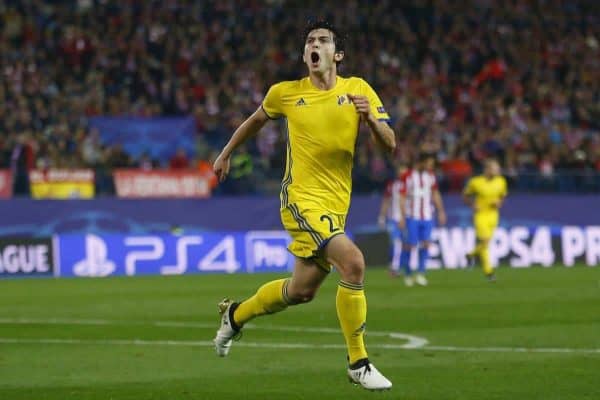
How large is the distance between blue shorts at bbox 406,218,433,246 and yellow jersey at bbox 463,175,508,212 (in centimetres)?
203

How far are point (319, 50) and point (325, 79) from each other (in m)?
0.24

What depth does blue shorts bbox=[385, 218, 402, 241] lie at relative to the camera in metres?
26.7

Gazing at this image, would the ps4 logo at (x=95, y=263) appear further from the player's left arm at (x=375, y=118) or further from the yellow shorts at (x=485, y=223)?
the player's left arm at (x=375, y=118)

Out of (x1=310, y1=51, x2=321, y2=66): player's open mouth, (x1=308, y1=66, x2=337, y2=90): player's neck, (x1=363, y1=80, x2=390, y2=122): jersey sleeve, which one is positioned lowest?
(x1=363, y1=80, x2=390, y2=122): jersey sleeve

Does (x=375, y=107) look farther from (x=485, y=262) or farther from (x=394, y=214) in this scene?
(x=394, y=214)

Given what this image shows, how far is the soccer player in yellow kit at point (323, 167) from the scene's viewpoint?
28.9 feet

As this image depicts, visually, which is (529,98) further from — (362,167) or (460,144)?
(362,167)

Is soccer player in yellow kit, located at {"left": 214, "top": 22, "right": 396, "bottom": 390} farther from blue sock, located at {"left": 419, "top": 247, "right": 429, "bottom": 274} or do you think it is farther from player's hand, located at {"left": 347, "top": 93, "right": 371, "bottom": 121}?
blue sock, located at {"left": 419, "top": 247, "right": 429, "bottom": 274}

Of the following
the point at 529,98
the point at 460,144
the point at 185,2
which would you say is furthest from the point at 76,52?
the point at 529,98

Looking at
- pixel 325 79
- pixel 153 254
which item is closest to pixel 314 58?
pixel 325 79

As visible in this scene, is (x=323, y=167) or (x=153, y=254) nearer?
(x=323, y=167)

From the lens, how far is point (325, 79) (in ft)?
30.0

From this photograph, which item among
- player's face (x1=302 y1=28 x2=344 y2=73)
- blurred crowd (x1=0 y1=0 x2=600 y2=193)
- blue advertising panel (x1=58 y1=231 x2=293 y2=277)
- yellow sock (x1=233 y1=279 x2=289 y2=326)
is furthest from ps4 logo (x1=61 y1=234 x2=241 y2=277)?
player's face (x1=302 y1=28 x2=344 y2=73)

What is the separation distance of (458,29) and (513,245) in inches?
387
